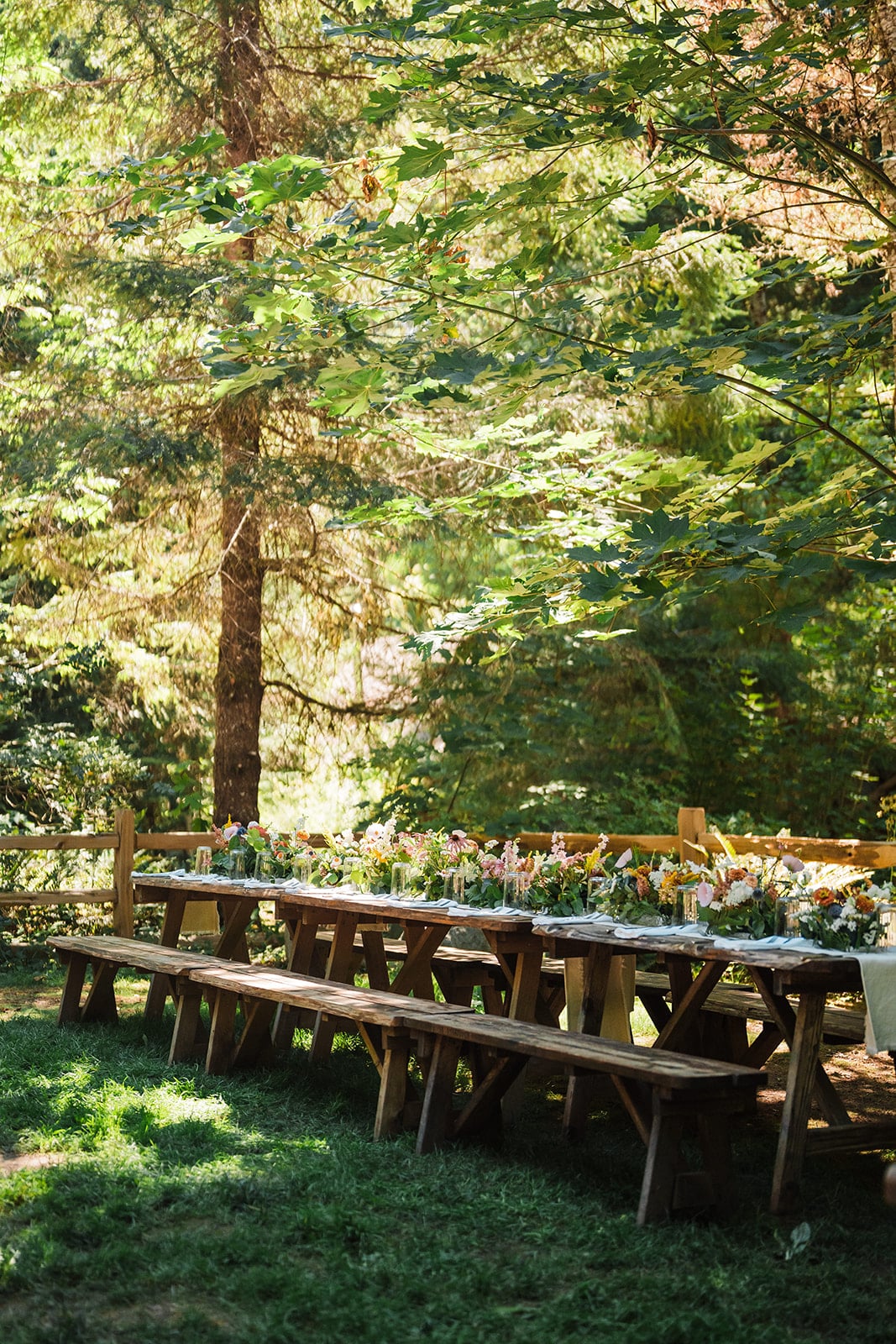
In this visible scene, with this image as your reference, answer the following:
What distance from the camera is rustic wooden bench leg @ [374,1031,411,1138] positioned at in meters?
5.12

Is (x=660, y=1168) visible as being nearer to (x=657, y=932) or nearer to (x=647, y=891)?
(x=657, y=932)

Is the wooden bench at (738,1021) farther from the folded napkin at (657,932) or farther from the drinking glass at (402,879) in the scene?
the drinking glass at (402,879)

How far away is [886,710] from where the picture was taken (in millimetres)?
12086

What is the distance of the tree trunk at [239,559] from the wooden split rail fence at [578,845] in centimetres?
70

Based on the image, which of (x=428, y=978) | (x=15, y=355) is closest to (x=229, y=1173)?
(x=428, y=978)

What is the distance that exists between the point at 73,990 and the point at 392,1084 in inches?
130

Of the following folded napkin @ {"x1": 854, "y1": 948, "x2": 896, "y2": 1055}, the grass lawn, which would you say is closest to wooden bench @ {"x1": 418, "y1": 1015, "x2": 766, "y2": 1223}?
the grass lawn

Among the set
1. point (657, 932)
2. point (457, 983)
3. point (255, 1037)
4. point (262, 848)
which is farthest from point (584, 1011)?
point (262, 848)

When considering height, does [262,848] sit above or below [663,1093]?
above

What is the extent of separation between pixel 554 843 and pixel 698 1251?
2.67 metres

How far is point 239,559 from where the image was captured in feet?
34.3

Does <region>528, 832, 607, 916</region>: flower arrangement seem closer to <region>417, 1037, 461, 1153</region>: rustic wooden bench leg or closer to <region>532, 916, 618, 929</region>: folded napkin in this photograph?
<region>532, 916, 618, 929</region>: folded napkin

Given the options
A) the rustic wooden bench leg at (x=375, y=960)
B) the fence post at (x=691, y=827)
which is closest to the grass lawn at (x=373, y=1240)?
the rustic wooden bench leg at (x=375, y=960)

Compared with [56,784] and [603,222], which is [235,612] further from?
[603,222]
